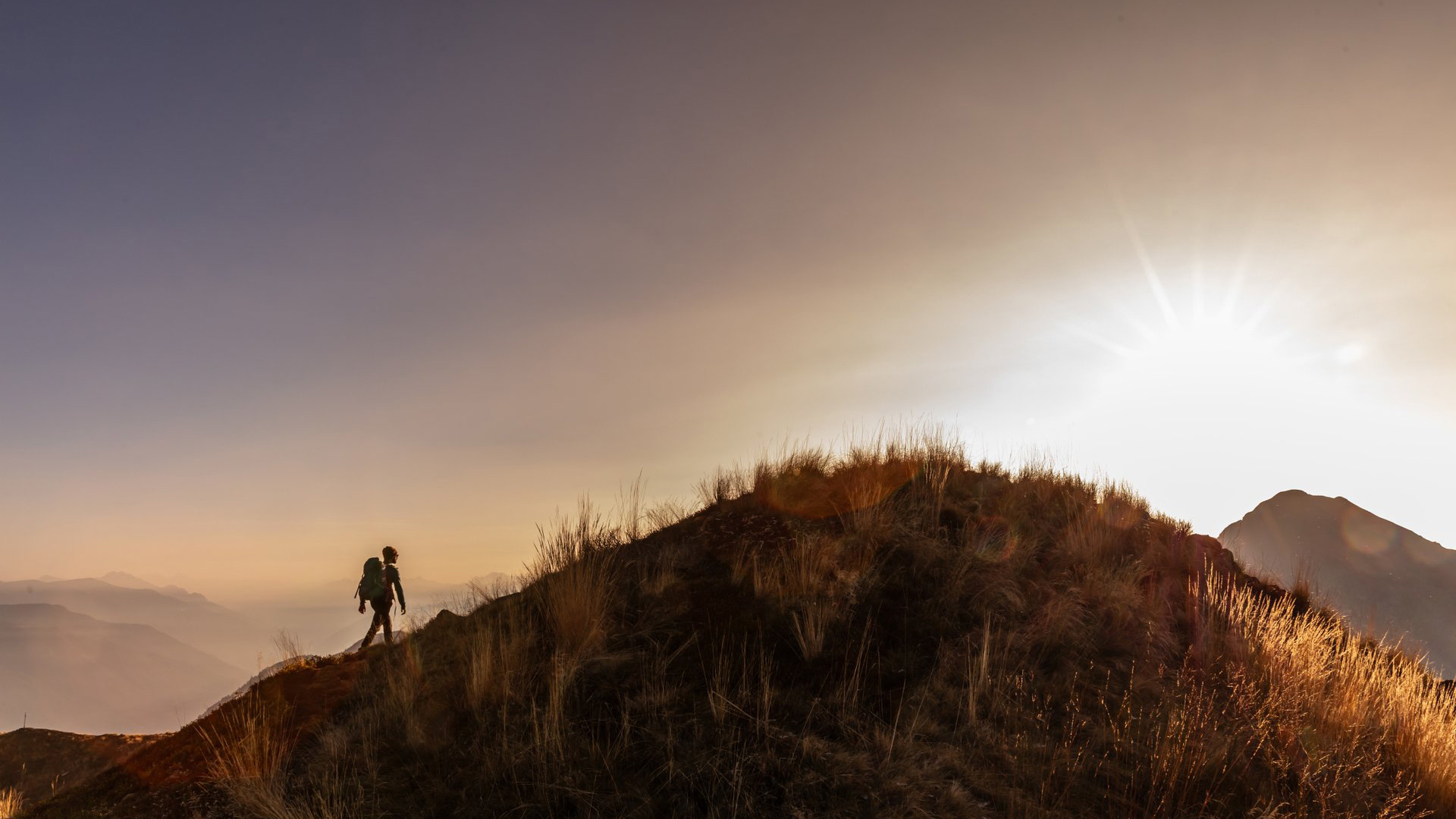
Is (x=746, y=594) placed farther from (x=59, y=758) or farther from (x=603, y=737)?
(x=59, y=758)

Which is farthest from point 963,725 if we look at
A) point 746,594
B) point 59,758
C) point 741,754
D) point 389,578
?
point 59,758

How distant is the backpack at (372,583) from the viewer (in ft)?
42.7

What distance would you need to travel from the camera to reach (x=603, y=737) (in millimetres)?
6105

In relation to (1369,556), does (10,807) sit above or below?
below

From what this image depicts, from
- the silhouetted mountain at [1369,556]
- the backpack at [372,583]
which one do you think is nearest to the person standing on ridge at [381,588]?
the backpack at [372,583]

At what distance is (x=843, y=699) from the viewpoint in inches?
248

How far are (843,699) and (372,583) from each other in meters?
10.1

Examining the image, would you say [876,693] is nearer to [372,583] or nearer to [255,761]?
[255,761]

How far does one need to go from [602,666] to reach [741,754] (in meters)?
2.24

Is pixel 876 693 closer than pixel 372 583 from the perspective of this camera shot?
Yes

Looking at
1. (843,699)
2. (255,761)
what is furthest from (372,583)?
(843,699)

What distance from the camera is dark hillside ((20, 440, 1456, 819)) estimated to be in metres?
5.50

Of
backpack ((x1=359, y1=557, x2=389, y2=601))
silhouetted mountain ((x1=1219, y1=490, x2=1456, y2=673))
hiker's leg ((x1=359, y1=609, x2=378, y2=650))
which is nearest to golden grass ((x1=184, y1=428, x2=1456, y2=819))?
hiker's leg ((x1=359, y1=609, x2=378, y2=650))

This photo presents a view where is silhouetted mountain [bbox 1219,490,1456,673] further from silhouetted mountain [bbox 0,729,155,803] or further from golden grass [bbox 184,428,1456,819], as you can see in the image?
silhouetted mountain [bbox 0,729,155,803]
